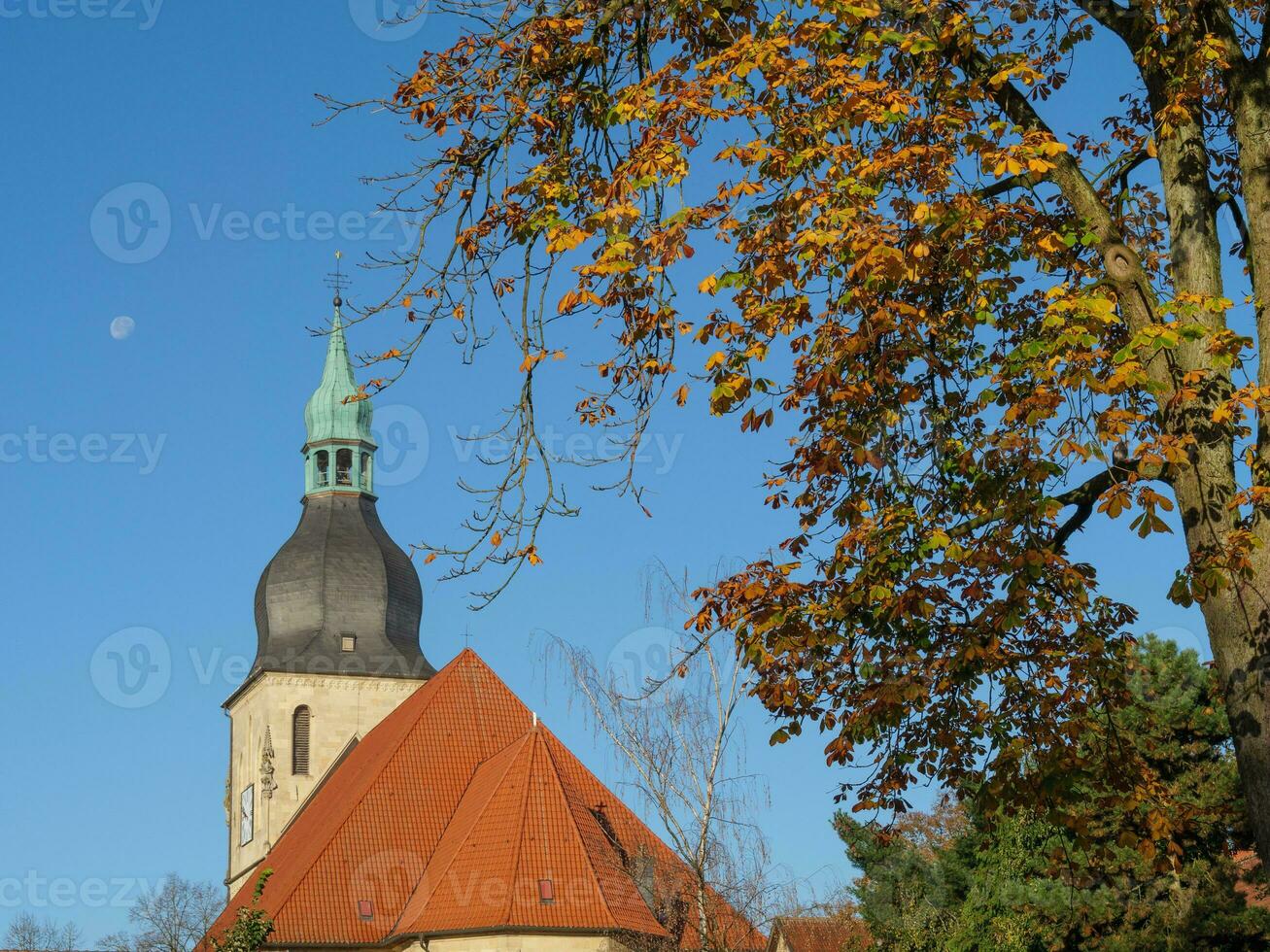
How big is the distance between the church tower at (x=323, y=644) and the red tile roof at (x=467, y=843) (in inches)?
254

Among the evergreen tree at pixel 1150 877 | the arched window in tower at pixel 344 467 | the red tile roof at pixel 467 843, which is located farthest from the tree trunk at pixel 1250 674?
the arched window in tower at pixel 344 467

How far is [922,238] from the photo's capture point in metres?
8.80

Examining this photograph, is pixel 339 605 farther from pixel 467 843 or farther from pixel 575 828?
pixel 575 828

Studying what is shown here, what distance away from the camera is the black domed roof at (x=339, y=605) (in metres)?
43.8

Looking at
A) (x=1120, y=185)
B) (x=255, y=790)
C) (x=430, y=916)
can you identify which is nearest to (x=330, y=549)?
(x=255, y=790)

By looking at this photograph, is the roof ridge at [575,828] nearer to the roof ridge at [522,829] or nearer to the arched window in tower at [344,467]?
the roof ridge at [522,829]

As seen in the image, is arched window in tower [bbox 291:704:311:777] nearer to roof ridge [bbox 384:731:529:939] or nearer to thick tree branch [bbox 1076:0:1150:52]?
roof ridge [bbox 384:731:529:939]

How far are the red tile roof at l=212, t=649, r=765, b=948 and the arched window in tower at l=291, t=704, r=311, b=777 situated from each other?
6.67m

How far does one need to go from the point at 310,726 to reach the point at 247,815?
361 centimetres

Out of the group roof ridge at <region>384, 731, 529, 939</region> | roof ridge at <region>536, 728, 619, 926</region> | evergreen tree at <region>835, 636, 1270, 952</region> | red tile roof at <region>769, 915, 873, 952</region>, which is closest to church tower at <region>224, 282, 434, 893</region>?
roof ridge at <region>384, 731, 529, 939</region>

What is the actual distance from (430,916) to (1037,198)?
21.4m

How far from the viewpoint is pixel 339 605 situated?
4441 cm

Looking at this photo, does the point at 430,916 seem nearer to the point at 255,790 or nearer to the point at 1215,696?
the point at 1215,696

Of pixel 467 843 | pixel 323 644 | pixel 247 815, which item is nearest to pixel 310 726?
pixel 323 644
